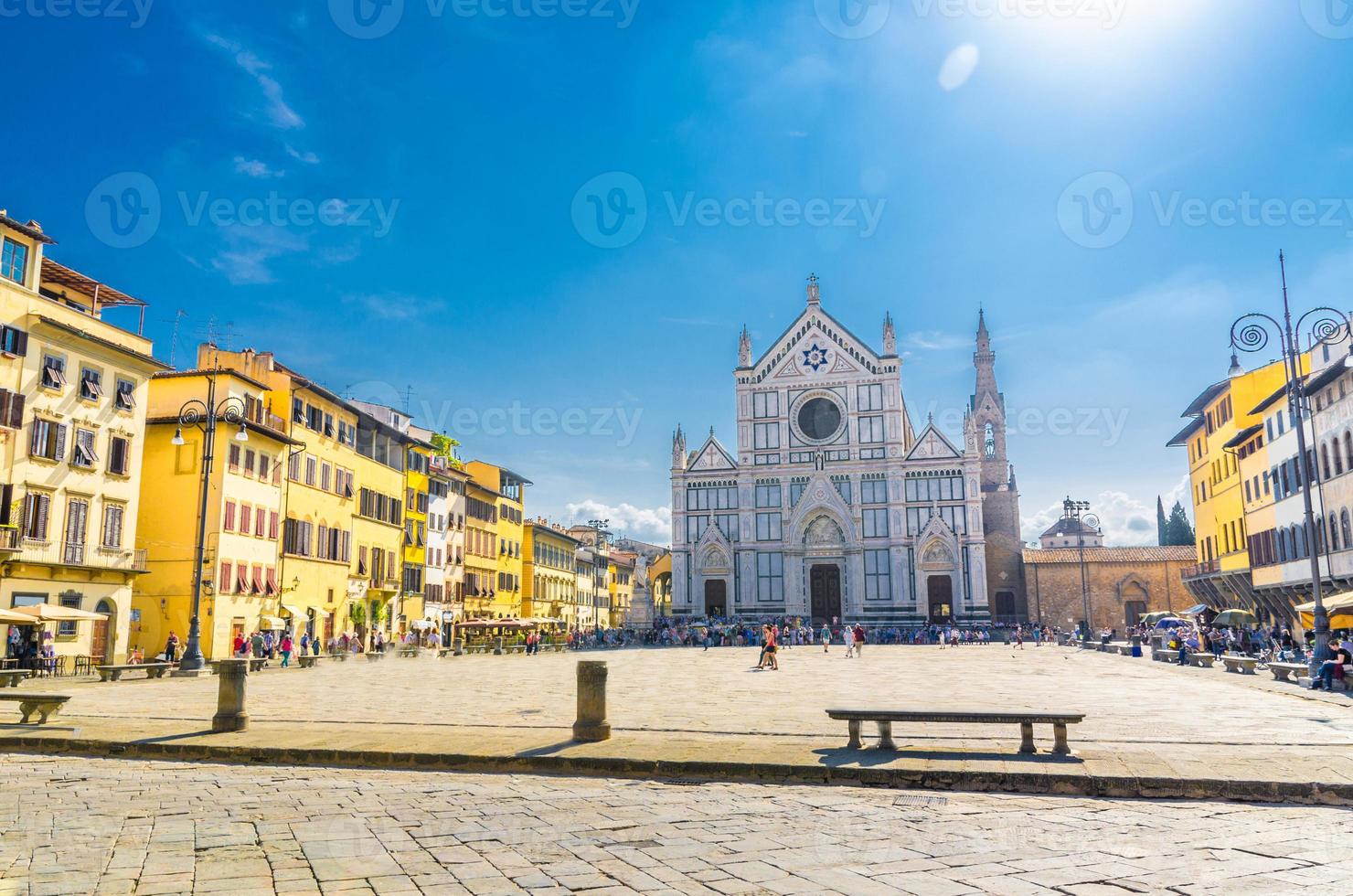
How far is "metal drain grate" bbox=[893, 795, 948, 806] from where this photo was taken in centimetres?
833

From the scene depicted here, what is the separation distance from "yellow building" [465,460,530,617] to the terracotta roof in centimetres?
3513

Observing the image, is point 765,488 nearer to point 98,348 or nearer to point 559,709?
point 98,348

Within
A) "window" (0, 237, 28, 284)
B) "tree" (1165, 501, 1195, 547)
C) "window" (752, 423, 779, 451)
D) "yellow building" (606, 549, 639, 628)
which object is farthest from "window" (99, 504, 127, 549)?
"tree" (1165, 501, 1195, 547)

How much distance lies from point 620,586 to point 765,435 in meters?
33.8

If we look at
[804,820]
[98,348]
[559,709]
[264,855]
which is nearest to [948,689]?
[559,709]

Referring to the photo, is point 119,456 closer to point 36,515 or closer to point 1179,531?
point 36,515

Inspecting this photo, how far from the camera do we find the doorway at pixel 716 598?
228 ft

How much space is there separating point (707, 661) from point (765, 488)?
3589 centimetres

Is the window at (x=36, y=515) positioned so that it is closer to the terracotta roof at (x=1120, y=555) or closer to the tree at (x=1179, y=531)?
the terracotta roof at (x=1120, y=555)

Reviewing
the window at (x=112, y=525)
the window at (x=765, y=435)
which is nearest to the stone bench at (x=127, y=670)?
the window at (x=112, y=525)

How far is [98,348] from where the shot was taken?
29.6 metres

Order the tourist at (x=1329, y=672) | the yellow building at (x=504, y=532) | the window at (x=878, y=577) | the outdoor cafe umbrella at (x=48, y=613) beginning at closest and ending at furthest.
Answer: the tourist at (x=1329, y=672) → the outdoor cafe umbrella at (x=48, y=613) → the yellow building at (x=504, y=532) → the window at (x=878, y=577)

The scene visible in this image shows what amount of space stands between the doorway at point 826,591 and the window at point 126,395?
154 feet

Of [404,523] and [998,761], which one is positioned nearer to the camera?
[998,761]
